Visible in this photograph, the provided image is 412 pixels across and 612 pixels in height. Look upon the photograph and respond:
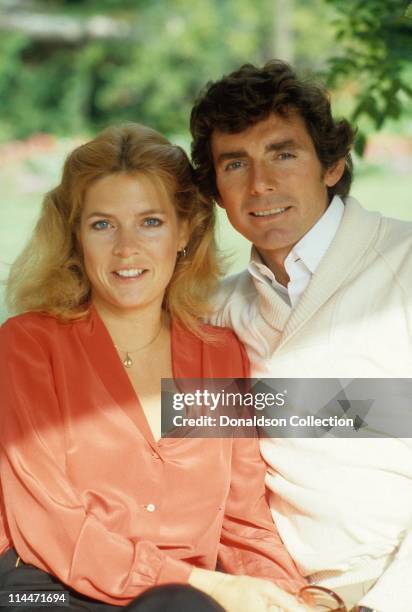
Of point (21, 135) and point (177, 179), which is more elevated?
point (21, 135)

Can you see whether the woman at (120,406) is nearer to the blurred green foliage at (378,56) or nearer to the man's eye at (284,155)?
the man's eye at (284,155)

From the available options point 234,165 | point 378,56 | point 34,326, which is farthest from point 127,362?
point 378,56

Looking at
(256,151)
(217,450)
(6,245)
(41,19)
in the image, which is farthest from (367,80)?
(41,19)

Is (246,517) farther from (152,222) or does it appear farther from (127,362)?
(152,222)

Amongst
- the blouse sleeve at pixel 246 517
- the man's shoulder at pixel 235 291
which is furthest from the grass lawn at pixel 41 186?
the blouse sleeve at pixel 246 517

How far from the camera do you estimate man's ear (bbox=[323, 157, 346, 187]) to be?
1.70m

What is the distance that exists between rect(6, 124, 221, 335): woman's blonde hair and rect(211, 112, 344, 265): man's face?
0.26 feet

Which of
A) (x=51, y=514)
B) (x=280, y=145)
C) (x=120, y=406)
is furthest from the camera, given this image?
(x=280, y=145)

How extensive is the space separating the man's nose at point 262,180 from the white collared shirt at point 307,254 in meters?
0.11

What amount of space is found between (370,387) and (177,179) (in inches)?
20.3

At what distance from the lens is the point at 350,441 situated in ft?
4.98

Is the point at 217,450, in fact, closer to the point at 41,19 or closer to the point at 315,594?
the point at 315,594

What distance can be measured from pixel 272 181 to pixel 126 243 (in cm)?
30

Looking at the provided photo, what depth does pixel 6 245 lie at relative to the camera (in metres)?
6.02
